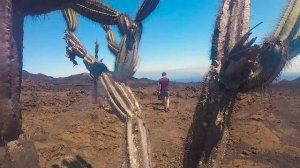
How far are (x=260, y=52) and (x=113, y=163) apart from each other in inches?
253

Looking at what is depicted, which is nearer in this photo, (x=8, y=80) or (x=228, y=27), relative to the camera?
(x=8, y=80)

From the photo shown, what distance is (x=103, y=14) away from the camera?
4.43 m

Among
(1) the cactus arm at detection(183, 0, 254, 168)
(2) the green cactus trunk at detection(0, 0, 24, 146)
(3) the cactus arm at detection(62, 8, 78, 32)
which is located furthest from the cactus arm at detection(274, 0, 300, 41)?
(3) the cactus arm at detection(62, 8, 78, 32)

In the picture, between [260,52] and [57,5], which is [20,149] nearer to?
[57,5]

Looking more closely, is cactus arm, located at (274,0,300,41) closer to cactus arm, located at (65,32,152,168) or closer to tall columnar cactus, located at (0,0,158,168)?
cactus arm, located at (65,32,152,168)

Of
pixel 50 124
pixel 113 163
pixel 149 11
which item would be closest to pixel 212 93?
pixel 149 11

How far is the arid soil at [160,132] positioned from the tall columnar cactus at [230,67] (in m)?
3.61

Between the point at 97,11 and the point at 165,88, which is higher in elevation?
the point at 97,11

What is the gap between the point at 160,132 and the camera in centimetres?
1063

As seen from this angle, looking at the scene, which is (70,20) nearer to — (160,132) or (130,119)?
(130,119)

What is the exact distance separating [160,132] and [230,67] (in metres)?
8.53

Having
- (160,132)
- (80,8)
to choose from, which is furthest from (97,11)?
(160,132)

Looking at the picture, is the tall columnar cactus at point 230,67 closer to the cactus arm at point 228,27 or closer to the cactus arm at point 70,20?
the cactus arm at point 228,27

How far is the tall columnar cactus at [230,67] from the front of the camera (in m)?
2.18
